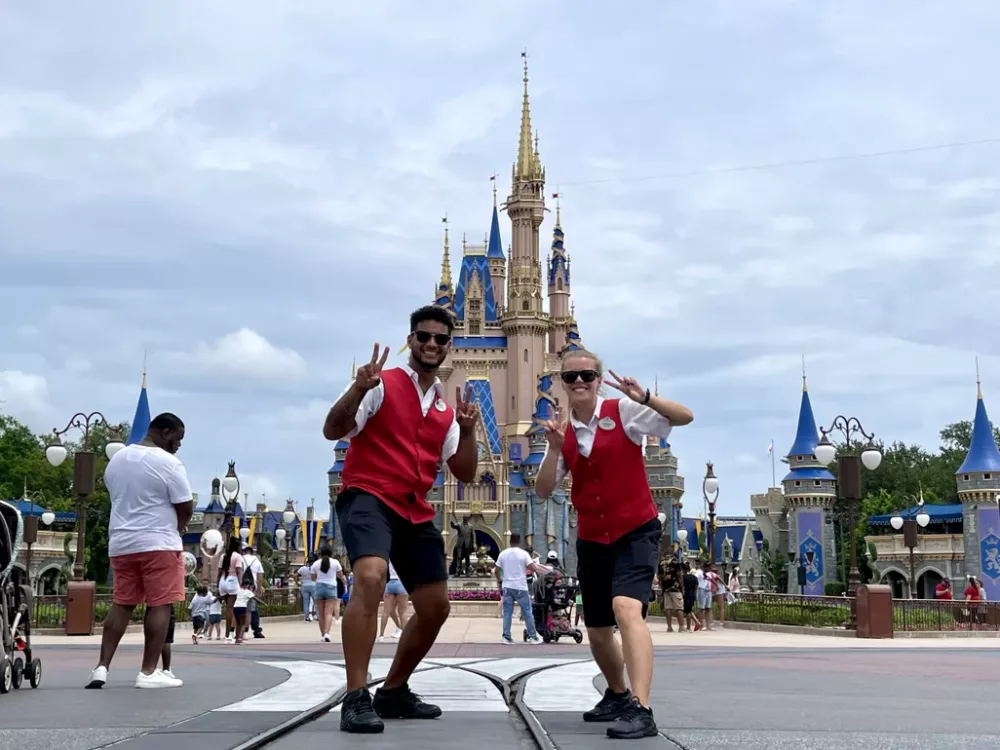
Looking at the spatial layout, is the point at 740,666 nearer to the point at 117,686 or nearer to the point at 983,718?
the point at 983,718

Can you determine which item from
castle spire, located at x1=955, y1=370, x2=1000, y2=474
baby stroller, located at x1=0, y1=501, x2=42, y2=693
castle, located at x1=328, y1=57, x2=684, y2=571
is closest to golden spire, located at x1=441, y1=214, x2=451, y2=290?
castle, located at x1=328, y1=57, x2=684, y2=571

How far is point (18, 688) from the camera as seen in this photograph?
280 inches

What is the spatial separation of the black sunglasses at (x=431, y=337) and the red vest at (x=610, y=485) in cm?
76

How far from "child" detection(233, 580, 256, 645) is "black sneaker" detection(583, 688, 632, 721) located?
11939 millimetres

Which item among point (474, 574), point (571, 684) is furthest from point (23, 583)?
point (474, 574)

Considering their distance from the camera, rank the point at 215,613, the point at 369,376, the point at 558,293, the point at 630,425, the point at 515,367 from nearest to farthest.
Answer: the point at 369,376 < the point at 630,425 < the point at 215,613 < the point at 515,367 < the point at 558,293

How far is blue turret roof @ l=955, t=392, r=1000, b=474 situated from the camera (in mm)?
49500

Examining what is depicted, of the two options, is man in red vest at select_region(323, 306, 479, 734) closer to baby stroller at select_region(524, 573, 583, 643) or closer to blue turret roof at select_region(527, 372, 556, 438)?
baby stroller at select_region(524, 573, 583, 643)

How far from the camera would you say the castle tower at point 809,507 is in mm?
56531

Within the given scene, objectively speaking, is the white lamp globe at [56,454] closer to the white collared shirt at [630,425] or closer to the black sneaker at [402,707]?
the black sneaker at [402,707]

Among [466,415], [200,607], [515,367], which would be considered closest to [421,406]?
[466,415]

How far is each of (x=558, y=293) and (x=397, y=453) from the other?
8436 centimetres

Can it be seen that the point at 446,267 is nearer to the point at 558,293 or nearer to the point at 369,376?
the point at 558,293

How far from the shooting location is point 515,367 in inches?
3253
